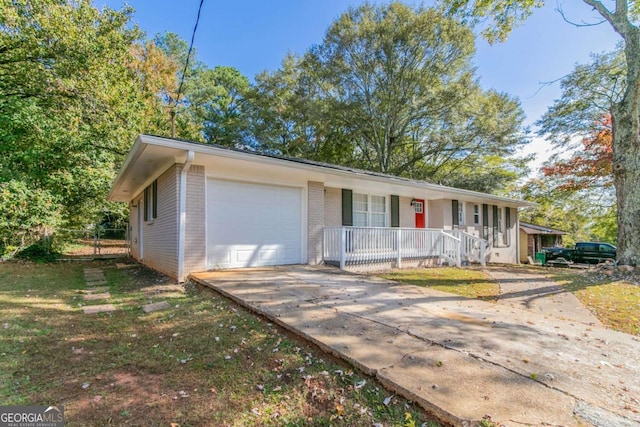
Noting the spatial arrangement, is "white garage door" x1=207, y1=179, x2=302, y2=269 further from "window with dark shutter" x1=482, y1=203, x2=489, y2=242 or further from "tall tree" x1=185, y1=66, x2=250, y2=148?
"tall tree" x1=185, y1=66, x2=250, y2=148

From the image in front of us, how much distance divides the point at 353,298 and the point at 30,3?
1365 centimetres

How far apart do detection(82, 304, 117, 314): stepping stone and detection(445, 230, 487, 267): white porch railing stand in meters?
10.4

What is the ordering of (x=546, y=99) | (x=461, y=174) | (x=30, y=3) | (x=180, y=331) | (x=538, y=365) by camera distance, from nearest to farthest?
(x=538, y=365), (x=180, y=331), (x=30, y=3), (x=546, y=99), (x=461, y=174)

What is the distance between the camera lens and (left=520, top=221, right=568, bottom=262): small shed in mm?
23909

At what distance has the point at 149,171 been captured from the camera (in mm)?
8516

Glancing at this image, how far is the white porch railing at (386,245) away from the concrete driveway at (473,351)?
11.4ft

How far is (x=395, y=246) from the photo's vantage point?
10.0 metres

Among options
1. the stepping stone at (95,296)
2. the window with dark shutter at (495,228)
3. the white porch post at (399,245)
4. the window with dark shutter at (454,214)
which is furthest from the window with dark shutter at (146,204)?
the window with dark shutter at (495,228)

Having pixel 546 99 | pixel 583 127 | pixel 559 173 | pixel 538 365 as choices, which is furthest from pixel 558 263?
pixel 538 365

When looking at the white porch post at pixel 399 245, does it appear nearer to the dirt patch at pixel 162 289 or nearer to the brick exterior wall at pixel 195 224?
the brick exterior wall at pixel 195 224

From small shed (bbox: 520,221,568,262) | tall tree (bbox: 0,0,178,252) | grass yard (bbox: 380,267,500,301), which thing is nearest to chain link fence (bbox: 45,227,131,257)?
tall tree (bbox: 0,0,178,252)

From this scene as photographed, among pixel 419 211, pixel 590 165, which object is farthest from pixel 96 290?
pixel 590 165

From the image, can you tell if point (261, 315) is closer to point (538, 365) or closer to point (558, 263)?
point (538, 365)

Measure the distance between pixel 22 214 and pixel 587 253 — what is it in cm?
2571
